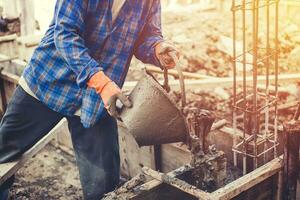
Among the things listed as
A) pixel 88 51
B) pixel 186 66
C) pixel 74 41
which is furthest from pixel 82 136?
pixel 186 66

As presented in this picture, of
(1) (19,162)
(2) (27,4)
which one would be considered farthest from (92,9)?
(2) (27,4)

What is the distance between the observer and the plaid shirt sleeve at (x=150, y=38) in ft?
11.0

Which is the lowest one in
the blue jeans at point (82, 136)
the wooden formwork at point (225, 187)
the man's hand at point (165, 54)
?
Result: the wooden formwork at point (225, 187)

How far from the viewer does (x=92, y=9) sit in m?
2.96

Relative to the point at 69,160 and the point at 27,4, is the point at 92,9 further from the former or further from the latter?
the point at 27,4

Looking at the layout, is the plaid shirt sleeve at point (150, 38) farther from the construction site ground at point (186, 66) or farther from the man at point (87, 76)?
the construction site ground at point (186, 66)

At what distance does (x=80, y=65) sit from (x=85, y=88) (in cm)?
34

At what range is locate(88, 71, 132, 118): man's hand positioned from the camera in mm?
2723

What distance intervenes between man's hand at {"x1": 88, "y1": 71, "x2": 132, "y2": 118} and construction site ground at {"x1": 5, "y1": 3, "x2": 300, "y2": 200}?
199 cm

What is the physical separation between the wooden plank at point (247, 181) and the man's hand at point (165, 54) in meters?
0.91

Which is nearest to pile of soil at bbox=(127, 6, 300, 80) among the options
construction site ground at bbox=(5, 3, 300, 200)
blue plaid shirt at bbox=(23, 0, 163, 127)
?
construction site ground at bbox=(5, 3, 300, 200)

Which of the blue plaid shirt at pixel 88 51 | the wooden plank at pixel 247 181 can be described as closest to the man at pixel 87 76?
the blue plaid shirt at pixel 88 51

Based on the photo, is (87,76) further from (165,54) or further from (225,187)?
(225,187)

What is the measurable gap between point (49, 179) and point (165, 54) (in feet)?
7.53
